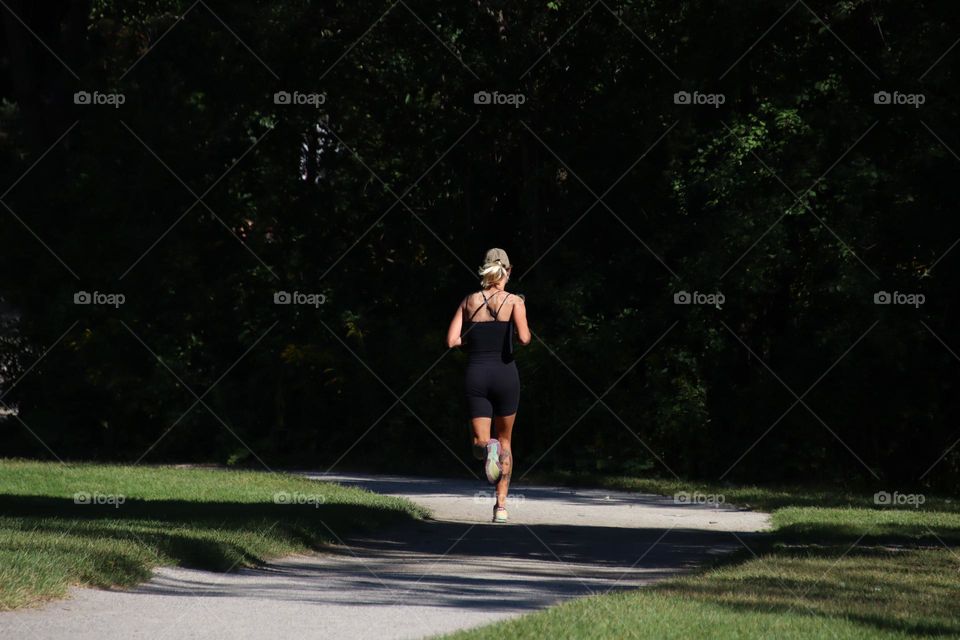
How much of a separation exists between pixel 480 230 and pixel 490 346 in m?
13.5

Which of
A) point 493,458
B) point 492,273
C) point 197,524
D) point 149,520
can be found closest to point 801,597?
point 493,458

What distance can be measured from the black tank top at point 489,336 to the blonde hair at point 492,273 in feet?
0.36

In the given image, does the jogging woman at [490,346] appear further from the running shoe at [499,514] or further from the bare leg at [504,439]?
the running shoe at [499,514]

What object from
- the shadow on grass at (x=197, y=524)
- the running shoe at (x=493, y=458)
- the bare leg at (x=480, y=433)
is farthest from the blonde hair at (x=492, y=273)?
the shadow on grass at (x=197, y=524)

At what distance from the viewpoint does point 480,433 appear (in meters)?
12.0

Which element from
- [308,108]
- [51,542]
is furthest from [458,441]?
[51,542]

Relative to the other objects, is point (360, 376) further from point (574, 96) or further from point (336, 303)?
point (574, 96)

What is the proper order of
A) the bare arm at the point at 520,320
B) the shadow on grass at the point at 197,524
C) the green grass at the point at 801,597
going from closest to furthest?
the green grass at the point at 801,597
the shadow on grass at the point at 197,524
the bare arm at the point at 520,320

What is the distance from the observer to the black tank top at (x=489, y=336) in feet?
38.8

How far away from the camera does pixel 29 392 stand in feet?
86.0

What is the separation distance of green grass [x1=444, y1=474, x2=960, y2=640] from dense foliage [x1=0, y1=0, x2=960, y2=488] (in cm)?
731

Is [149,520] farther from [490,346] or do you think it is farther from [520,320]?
[520,320]

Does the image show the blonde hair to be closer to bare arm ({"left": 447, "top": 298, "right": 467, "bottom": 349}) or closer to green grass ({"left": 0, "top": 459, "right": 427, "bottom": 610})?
bare arm ({"left": 447, "top": 298, "right": 467, "bottom": 349})

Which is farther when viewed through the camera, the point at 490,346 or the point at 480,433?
the point at 480,433
